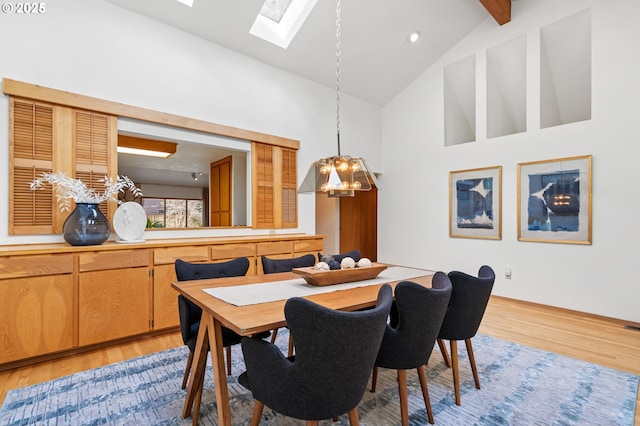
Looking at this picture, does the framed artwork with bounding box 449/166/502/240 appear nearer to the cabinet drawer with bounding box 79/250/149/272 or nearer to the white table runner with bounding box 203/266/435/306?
the white table runner with bounding box 203/266/435/306

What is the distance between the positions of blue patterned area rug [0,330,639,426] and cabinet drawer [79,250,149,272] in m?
0.84

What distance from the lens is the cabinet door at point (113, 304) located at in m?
2.71

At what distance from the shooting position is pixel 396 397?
82.8 inches

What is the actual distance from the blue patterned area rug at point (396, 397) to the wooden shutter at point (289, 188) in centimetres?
239

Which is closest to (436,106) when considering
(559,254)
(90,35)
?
(559,254)

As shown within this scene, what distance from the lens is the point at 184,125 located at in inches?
144

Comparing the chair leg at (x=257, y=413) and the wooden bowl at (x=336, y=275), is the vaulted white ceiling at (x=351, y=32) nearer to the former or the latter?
the wooden bowl at (x=336, y=275)

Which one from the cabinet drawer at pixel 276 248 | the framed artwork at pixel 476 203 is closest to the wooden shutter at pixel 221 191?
the cabinet drawer at pixel 276 248

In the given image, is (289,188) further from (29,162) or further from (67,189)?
(29,162)

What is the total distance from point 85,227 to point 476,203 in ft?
16.1

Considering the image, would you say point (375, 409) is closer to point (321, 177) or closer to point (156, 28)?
point (321, 177)

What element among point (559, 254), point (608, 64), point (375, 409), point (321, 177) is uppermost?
point (608, 64)

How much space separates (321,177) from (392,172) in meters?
3.98

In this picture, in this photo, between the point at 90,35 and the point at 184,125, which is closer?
the point at 90,35
